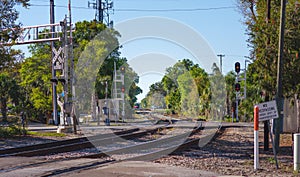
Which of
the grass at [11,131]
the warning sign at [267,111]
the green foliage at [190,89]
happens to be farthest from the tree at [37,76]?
the warning sign at [267,111]

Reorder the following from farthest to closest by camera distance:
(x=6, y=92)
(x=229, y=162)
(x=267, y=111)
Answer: (x=6, y=92) < (x=229, y=162) < (x=267, y=111)

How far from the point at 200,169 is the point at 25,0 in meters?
16.4

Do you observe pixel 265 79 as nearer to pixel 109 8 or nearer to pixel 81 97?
pixel 81 97

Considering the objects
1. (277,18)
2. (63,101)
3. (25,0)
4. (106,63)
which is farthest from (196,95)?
(277,18)

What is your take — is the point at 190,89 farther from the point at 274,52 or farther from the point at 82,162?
the point at 82,162

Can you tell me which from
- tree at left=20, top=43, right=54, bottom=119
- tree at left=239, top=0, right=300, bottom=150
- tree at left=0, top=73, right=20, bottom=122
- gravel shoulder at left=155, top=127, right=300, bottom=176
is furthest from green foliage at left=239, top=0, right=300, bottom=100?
tree at left=20, top=43, right=54, bottom=119

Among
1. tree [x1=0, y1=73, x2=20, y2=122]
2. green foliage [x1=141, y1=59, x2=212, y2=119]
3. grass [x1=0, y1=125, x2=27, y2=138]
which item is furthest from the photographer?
green foliage [x1=141, y1=59, x2=212, y2=119]

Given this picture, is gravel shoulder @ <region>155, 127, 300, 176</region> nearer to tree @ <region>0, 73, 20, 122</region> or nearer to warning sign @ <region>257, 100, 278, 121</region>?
warning sign @ <region>257, 100, 278, 121</region>

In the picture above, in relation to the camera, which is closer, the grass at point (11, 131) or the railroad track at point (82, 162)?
the railroad track at point (82, 162)

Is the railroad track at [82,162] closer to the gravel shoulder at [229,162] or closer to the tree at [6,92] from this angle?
the gravel shoulder at [229,162]

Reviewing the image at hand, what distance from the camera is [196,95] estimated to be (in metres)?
48.5

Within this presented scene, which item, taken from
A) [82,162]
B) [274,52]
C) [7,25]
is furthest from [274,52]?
[7,25]

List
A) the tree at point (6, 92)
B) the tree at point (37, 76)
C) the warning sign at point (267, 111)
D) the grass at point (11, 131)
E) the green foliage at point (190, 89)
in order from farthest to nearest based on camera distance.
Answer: the green foliage at point (190, 89) → the tree at point (37, 76) → the tree at point (6, 92) → the grass at point (11, 131) → the warning sign at point (267, 111)

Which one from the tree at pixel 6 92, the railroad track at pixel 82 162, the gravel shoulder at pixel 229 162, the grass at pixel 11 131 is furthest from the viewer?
the tree at pixel 6 92
